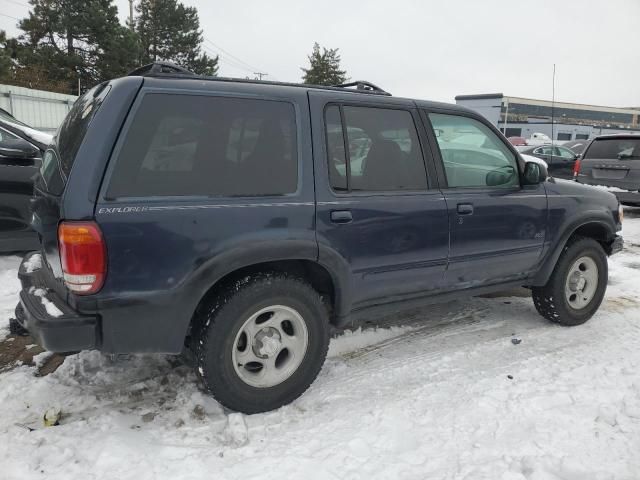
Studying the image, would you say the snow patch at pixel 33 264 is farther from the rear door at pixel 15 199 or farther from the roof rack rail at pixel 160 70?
the rear door at pixel 15 199

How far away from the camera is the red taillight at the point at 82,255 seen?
226 cm

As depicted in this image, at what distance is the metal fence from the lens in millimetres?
15266

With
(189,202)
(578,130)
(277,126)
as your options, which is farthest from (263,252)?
(578,130)

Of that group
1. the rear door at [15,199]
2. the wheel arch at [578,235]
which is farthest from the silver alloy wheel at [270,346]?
the rear door at [15,199]

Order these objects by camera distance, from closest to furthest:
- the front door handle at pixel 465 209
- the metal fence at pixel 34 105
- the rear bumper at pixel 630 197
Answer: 1. the front door handle at pixel 465 209
2. the rear bumper at pixel 630 197
3. the metal fence at pixel 34 105

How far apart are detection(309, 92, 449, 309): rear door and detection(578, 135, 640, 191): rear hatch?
26.0 feet

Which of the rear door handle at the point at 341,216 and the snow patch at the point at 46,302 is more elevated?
the rear door handle at the point at 341,216

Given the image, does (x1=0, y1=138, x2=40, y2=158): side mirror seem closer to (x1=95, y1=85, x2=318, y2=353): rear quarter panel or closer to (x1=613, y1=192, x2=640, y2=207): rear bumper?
(x1=95, y1=85, x2=318, y2=353): rear quarter panel

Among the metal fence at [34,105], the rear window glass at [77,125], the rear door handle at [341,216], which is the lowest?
the rear door handle at [341,216]

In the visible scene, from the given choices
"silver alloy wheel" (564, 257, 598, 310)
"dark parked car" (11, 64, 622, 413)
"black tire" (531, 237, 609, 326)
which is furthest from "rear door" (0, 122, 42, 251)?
"silver alloy wheel" (564, 257, 598, 310)

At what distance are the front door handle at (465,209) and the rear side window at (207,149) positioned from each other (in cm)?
126

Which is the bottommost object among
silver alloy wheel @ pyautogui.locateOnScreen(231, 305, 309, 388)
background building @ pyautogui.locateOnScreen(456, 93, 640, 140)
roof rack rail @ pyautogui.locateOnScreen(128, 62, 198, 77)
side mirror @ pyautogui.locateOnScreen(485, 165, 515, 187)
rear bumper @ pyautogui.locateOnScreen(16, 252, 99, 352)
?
silver alloy wheel @ pyautogui.locateOnScreen(231, 305, 309, 388)

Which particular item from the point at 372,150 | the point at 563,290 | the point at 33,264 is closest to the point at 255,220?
the point at 372,150

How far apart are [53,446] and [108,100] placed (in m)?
1.76
